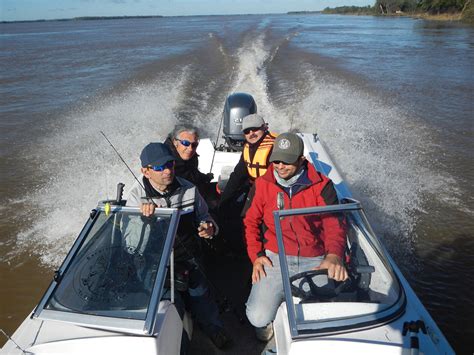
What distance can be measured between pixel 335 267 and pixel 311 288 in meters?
0.17

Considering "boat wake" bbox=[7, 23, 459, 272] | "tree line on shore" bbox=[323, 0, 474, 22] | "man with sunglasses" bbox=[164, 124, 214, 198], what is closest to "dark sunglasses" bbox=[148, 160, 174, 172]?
"man with sunglasses" bbox=[164, 124, 214, 198]

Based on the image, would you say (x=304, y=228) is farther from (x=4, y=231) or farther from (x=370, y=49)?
(x=370, y=49)

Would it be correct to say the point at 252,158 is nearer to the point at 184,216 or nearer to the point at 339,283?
the point at 184,216

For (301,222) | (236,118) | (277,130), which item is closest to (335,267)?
(301,222)

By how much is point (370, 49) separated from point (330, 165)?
14.2m

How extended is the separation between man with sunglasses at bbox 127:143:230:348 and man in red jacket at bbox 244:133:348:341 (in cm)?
29

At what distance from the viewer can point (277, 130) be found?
23.0 feet

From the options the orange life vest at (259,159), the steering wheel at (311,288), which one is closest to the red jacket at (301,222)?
the steering wheel at (311,288)

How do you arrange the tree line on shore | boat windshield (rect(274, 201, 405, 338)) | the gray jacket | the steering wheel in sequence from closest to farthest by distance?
1. boat windshield (rect(274, 201, 405, 338))
2. the steering wheel
3. the gray jacket
4. the tree line on shore

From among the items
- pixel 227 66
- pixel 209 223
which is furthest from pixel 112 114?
pixel 209 223

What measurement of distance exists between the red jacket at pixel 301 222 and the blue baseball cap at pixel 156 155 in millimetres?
590

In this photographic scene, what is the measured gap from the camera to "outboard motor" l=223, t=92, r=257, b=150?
4.61 metres

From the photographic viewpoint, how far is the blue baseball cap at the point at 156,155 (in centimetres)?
202

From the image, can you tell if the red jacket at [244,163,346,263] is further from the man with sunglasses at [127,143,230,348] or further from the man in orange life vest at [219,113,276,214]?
the man in orange life vest at [219,113,276,214]
